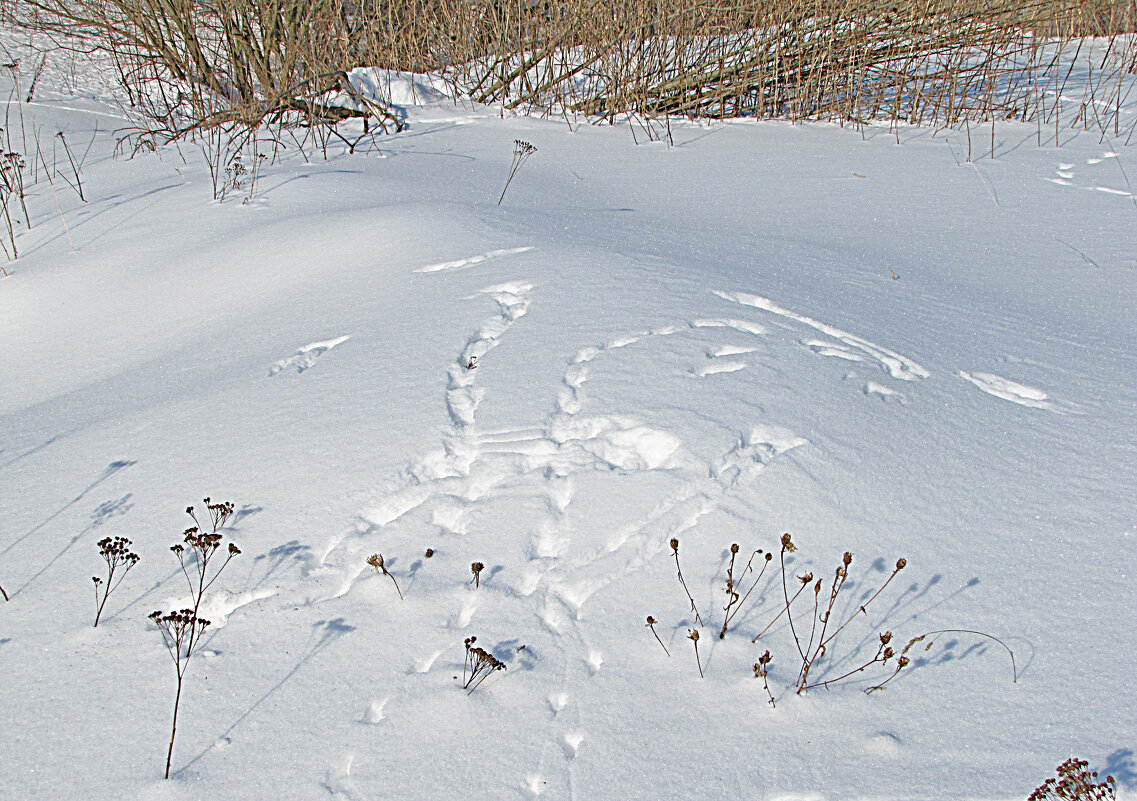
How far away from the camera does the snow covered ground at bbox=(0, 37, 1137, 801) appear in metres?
1.33

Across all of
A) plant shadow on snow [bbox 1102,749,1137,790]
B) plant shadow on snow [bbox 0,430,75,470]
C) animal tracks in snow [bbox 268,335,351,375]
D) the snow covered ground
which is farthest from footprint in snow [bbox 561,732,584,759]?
plant shadow on snow [bbox 0,430,75,470]

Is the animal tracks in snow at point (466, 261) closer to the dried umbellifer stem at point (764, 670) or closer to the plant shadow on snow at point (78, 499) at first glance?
the plant shadow on snow at point (78, 499)

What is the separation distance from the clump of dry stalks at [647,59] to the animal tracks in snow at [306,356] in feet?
10.9

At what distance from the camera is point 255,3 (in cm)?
586

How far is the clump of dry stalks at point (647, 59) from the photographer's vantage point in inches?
223

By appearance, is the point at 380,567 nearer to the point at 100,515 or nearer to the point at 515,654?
the point at 515,654

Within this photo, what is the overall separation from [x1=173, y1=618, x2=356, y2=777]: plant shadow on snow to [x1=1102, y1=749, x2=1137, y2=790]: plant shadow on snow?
1.26m

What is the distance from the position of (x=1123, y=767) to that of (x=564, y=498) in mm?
1084

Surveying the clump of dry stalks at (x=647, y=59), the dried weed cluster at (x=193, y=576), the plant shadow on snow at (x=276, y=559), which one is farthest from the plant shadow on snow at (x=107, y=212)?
the plant shadow on snow at (x=276, y=559)

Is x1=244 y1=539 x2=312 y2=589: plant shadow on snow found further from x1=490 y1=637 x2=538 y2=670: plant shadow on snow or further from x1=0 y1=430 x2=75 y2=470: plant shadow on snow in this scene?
x1=0 y1=430 x2=75 y2=470: plant shadow on snow

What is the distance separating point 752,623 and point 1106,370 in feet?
4.90

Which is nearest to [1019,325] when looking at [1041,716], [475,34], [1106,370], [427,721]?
[1106,370]

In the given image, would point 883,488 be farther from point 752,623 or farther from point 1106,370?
point 1106,370

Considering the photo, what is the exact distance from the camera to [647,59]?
6.00 m
